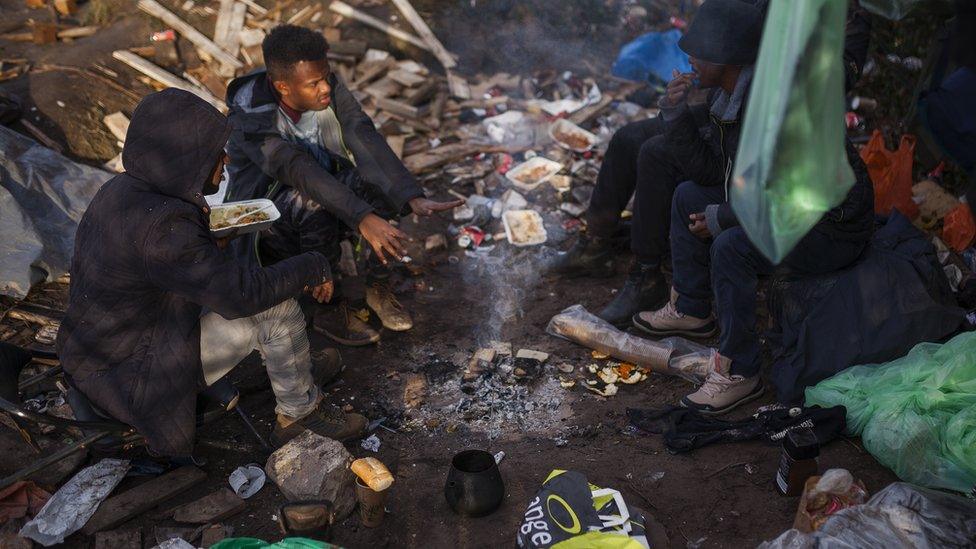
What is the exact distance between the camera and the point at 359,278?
609 cm

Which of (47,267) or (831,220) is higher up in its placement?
(831,220)

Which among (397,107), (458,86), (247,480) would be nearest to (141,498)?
(247,480)

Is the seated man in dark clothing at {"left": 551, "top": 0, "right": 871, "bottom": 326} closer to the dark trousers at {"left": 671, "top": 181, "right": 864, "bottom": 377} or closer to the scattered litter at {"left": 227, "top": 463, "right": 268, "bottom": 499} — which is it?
the dark trousers at {"left": 671, "top": 181, "right": 864, "bottom": 377}

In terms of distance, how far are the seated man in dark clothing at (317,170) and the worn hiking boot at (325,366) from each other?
Result: 0.47 metres

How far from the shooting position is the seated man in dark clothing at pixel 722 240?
4211 millimetres

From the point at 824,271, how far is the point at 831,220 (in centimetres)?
43

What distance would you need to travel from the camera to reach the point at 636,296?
5.61 meters

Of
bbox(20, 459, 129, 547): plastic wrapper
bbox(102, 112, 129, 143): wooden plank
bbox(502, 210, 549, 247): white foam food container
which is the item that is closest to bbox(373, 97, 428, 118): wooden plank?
bbox(502, 210, 549, 247): white foam food container

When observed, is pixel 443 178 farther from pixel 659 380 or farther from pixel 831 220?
pixel 831 220

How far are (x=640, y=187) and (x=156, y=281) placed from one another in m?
3.28

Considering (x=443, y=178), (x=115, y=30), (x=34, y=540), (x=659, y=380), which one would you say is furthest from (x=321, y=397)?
(x=115, y=30)

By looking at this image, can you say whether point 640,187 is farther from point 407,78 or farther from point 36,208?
point 36,208

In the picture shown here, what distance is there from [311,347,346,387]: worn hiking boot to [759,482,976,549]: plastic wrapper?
2.80 m

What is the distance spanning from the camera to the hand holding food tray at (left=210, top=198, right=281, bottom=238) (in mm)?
4430
